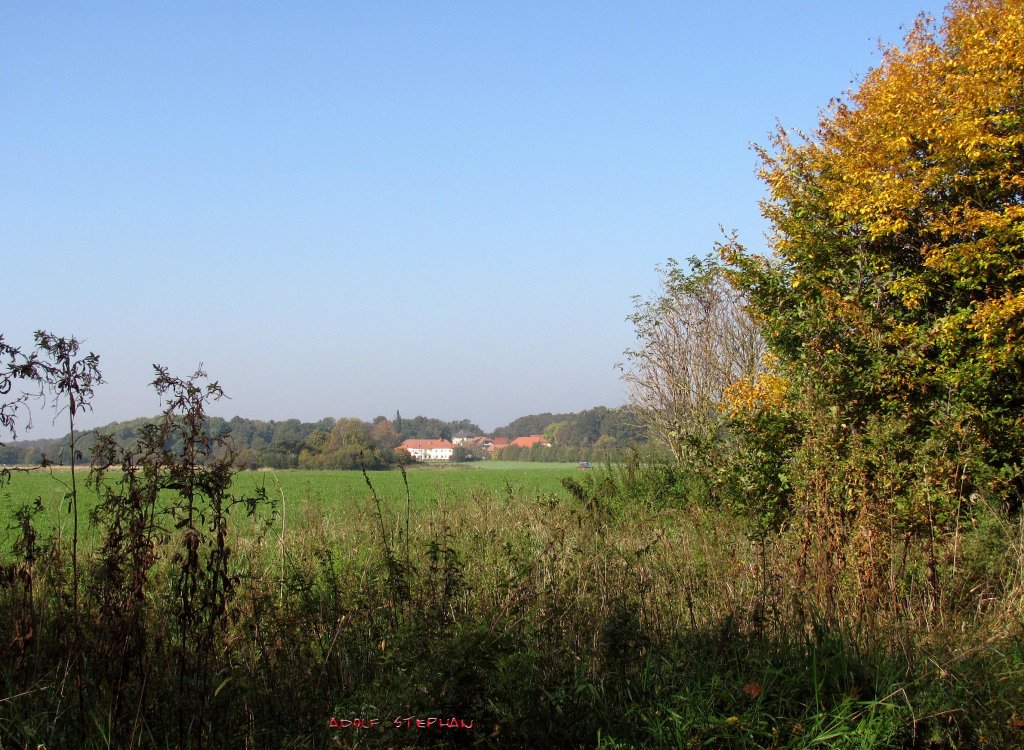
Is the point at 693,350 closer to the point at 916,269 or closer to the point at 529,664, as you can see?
the point at 916,269

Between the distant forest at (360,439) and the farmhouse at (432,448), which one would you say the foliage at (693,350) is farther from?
the farmhouse at (432,448)

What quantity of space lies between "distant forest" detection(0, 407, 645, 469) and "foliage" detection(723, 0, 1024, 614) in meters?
4.69

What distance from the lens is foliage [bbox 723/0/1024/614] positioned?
9328 mm

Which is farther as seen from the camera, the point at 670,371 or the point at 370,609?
the point at 670,371

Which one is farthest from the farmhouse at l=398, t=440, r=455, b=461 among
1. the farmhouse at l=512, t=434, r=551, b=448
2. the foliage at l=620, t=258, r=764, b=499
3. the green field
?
the foliage at l=620, t=258, r=764, b=499

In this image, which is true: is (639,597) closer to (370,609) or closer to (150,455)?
(370,609)

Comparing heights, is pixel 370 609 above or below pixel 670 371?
below

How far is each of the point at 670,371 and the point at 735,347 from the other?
1751mm

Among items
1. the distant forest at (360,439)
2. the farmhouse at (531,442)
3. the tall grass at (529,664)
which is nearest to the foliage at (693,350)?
the distant forest at (360,439)

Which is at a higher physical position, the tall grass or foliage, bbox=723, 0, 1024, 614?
foliage, bbox=723, 0, 1024, 614

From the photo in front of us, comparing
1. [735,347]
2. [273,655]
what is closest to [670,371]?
[735,347]

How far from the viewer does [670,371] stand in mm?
21953
